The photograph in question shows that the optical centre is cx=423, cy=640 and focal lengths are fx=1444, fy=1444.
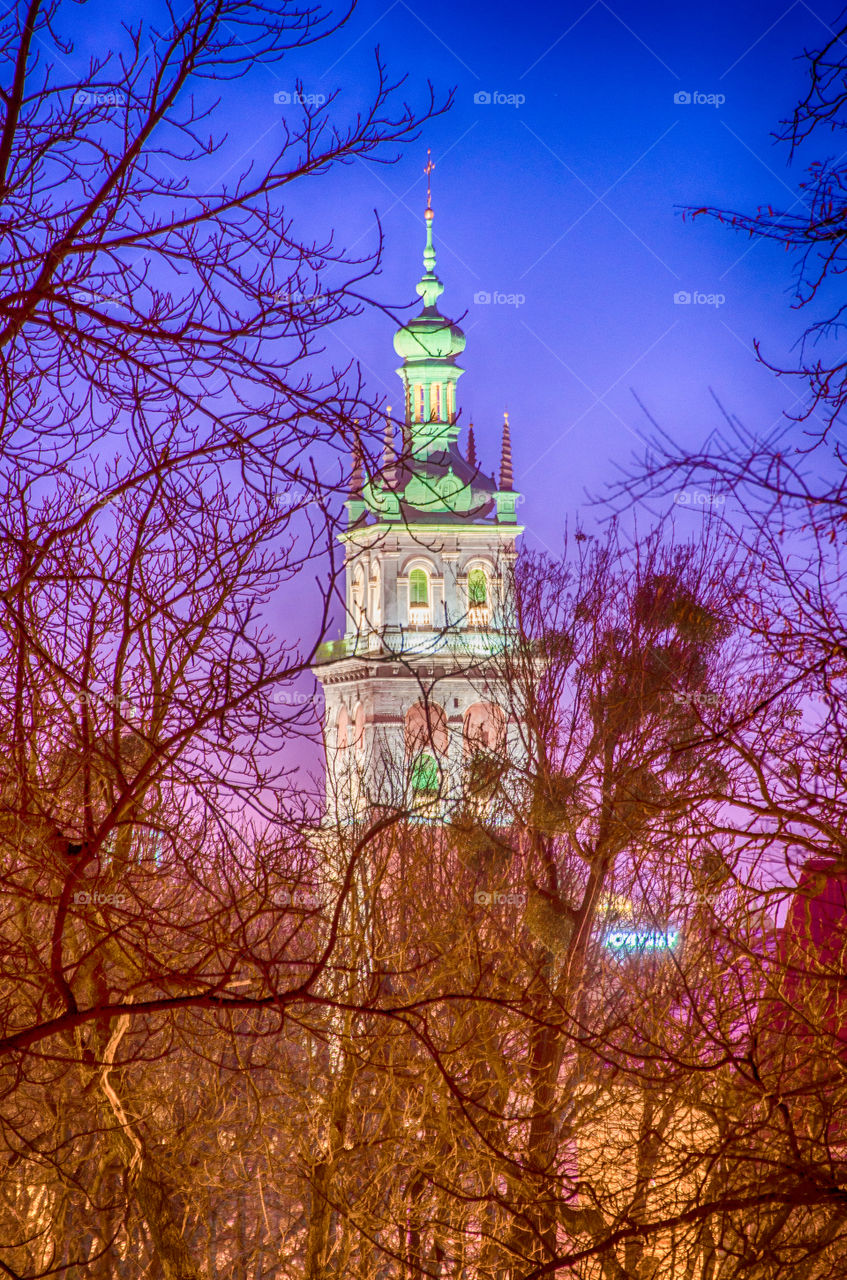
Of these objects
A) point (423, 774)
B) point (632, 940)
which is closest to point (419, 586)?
point (632, 940)

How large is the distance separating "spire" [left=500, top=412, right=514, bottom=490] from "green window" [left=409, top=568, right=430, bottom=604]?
300 inches

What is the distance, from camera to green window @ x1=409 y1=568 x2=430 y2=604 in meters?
69.4

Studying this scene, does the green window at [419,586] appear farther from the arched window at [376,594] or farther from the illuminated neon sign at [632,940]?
the illuminated neon sign at [632,940]

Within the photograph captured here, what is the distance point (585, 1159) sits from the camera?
2147 cm

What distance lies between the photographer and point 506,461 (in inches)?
2972

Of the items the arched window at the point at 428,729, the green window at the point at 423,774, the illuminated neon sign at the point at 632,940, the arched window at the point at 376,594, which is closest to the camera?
the arched window at the point at 428,729

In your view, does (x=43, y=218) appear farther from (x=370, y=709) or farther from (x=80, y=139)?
(x=370, y=709)

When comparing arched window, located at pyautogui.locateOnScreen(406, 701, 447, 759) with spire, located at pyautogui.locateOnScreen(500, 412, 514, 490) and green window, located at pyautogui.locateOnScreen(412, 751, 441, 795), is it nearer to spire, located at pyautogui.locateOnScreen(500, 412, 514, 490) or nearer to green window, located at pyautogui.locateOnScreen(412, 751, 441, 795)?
green window, located at pyautogui.locateOnScreen(412, 751, 441, 795)

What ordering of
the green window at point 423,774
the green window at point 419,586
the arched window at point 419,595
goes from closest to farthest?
the green window at point 423,774
the arched window at point 419,595
the green window at point 419,586

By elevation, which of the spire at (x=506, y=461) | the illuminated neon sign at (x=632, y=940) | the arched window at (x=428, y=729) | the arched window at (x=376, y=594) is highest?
the spire at (x=506, y=461)

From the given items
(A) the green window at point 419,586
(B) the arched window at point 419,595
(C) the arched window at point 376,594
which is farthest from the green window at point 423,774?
(A) the green window at point 419,586

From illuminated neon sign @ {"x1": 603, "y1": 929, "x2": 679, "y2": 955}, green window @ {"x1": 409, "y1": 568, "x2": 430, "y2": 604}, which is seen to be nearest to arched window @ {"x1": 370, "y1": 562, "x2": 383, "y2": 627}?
green window @ {"x1": 409, "y1": 568, "x2": 430, "y2": 604}

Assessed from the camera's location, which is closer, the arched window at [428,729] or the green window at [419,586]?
the arched window at [428,729]

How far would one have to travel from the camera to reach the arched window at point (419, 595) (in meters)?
69.2
